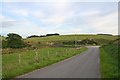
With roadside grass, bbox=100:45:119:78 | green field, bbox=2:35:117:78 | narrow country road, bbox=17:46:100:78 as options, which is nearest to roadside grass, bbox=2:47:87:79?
green field, bbox=2:35:117:78

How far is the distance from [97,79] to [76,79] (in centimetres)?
121

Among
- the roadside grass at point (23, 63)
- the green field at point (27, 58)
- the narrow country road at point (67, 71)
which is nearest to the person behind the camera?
the narrow country road at point (67, 71)

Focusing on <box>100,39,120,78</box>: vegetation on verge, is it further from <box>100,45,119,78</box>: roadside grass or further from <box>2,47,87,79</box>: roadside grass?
<box>2,47,87,79</box>: roadside grass

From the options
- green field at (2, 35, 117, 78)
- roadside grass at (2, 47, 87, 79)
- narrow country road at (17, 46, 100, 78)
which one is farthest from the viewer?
green field at (2, 35, 117, 78)

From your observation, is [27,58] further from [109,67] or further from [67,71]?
[67,71]

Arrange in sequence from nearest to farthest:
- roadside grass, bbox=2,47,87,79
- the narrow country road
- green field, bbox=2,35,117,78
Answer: the narrow country road < roadside grass, bbox=2,47,87,79 < green field, bbox=2,35,117,78

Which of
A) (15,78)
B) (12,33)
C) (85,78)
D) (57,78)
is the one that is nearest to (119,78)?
(85,78)

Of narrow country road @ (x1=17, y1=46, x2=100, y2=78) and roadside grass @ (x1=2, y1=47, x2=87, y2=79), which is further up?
roadside grass @ (x1=2, y1=47, x2=87, y2=79)

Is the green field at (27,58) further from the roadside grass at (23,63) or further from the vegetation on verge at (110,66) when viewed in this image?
the vegetation on verge at (110,66)

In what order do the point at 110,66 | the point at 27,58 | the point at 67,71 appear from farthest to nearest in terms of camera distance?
1. the point at 27,58
2. the point at 110,66
3. the point at 67,71

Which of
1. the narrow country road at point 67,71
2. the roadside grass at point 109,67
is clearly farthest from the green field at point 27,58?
the narrow country road at point 67,71

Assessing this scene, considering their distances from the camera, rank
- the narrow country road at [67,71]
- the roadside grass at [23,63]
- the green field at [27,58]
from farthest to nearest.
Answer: the green field at [27,58] < the roadside grass at [23,63] < the narrow country road at [67,71]

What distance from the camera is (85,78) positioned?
1559 centimetres

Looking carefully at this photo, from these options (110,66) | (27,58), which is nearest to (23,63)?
(110,66)
